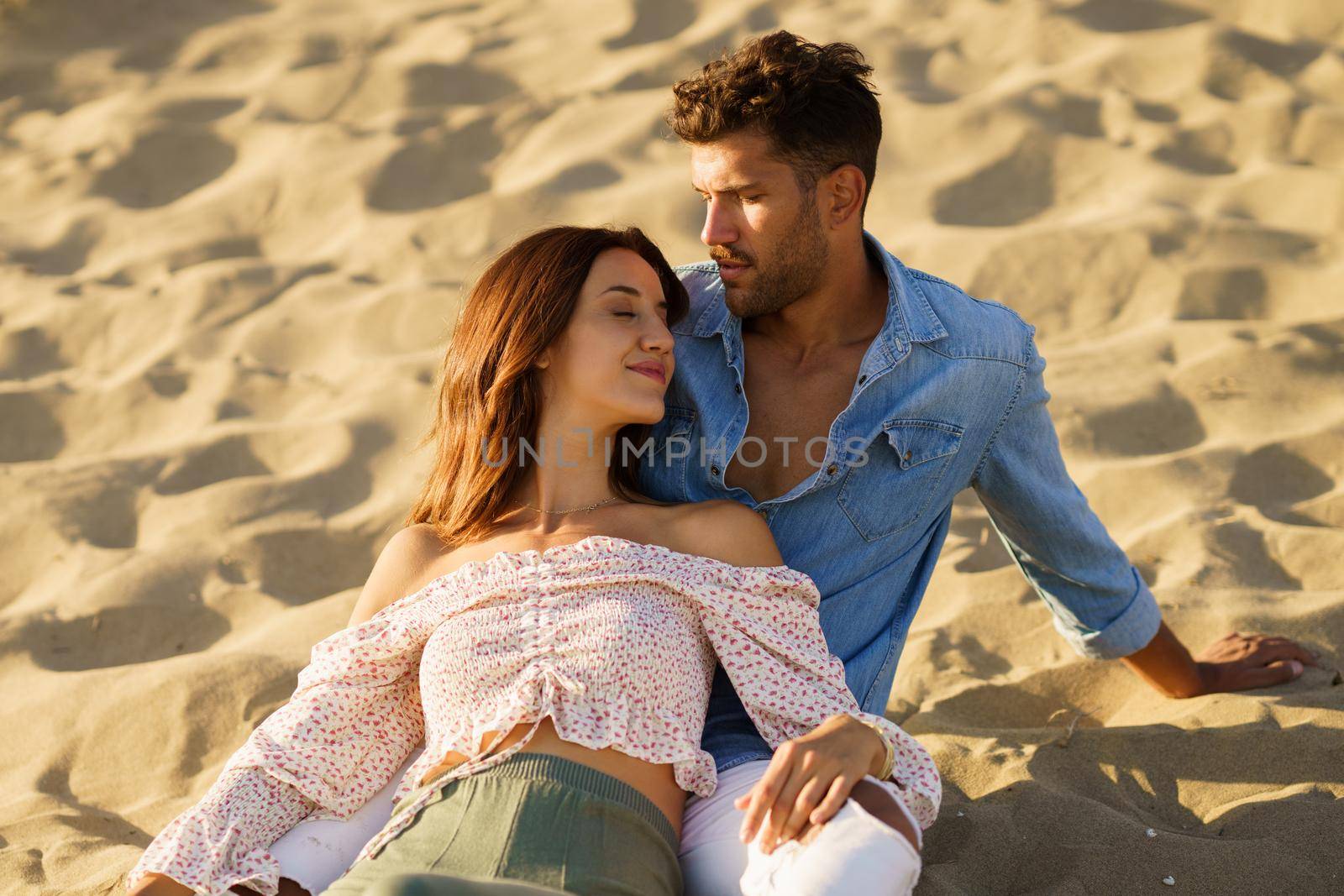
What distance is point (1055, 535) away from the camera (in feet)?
10.3

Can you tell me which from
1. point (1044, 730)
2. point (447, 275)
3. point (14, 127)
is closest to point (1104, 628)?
point (1044, 730)

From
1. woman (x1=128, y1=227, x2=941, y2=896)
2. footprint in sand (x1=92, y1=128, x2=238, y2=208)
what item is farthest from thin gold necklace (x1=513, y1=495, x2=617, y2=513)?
footprint in sand (x1=92, y1=128, x2=238, y2=208)

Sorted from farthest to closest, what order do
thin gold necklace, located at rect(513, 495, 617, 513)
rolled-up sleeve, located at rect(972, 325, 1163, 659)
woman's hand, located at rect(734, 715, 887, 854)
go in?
1. rolled-up sleeve, located at rect(972, 325, 1163, 659)
2. thin gold necklace, located at rect(513, 495, 617, 513)
3. woman's hand, located at rect(734, 715, 887, 854)

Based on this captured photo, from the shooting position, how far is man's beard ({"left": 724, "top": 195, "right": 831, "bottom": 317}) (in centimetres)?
311

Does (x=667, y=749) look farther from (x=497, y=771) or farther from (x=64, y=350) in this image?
(x=64, y=350)

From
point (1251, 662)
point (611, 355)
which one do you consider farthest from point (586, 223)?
point (1251, 662)

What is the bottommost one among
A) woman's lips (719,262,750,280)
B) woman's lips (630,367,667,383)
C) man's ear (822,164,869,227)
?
woman's lips (630,367,667,383)

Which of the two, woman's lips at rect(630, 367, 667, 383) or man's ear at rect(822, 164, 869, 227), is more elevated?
man's ear at rect(822, 164, 869, 227)

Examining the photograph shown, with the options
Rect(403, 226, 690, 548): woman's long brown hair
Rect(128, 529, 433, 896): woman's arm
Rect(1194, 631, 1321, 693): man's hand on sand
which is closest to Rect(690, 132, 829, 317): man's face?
Rect(403, 226, 690, 548): woman's long brown hair

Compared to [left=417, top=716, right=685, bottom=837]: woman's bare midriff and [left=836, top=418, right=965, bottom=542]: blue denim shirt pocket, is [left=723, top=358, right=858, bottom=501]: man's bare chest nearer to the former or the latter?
[left=836, top=418, right=965, bottom=542]: blue denim shirt pocket

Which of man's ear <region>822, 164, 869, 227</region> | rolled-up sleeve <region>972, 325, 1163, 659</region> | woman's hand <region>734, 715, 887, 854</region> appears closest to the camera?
woman's hand <region>734, 715, 887, 854</region>

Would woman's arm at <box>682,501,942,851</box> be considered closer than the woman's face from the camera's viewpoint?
Yes

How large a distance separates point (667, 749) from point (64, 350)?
362 centimetres

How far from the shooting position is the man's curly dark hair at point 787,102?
3070mm
